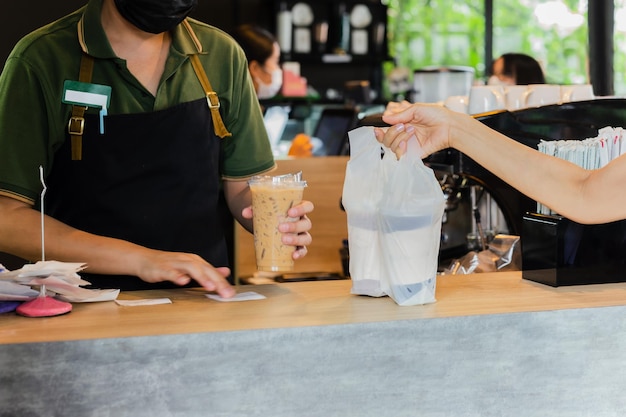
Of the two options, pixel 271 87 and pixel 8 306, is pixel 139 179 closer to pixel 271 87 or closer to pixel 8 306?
pixel 8 306

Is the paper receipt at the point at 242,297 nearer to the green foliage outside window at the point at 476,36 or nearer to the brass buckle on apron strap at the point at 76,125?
the brass buckle on apron strap at the point at 76,125

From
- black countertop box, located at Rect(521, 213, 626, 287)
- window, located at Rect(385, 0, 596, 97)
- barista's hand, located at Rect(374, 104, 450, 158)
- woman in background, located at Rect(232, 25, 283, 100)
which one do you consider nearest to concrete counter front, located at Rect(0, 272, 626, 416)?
black countertop box, located at Rect(521, 213, 626, 287)

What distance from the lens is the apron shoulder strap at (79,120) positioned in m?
2.28

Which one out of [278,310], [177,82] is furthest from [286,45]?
[278,310]

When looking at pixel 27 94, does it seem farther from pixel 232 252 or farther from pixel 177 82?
pixel 232 252

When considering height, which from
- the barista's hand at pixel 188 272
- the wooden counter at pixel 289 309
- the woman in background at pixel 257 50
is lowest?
the wooden counter at pixel 289 309

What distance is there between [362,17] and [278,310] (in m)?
9.79

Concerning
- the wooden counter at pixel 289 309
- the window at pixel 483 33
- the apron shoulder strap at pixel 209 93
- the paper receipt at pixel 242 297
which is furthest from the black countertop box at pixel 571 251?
the window at pixel 483 33

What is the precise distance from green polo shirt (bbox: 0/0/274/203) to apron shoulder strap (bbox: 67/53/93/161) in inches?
0.8

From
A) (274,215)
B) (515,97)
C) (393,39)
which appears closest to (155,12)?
(274,215)

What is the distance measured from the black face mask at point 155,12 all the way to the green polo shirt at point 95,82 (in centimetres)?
13

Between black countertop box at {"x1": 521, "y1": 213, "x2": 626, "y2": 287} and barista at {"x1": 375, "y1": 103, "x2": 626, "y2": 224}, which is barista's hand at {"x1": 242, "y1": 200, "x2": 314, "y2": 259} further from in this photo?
black countertop box at {"x1": 521, "y1": 213, "x2": 626, "y2": 287}

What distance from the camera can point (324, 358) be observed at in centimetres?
160

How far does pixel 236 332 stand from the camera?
156cm
